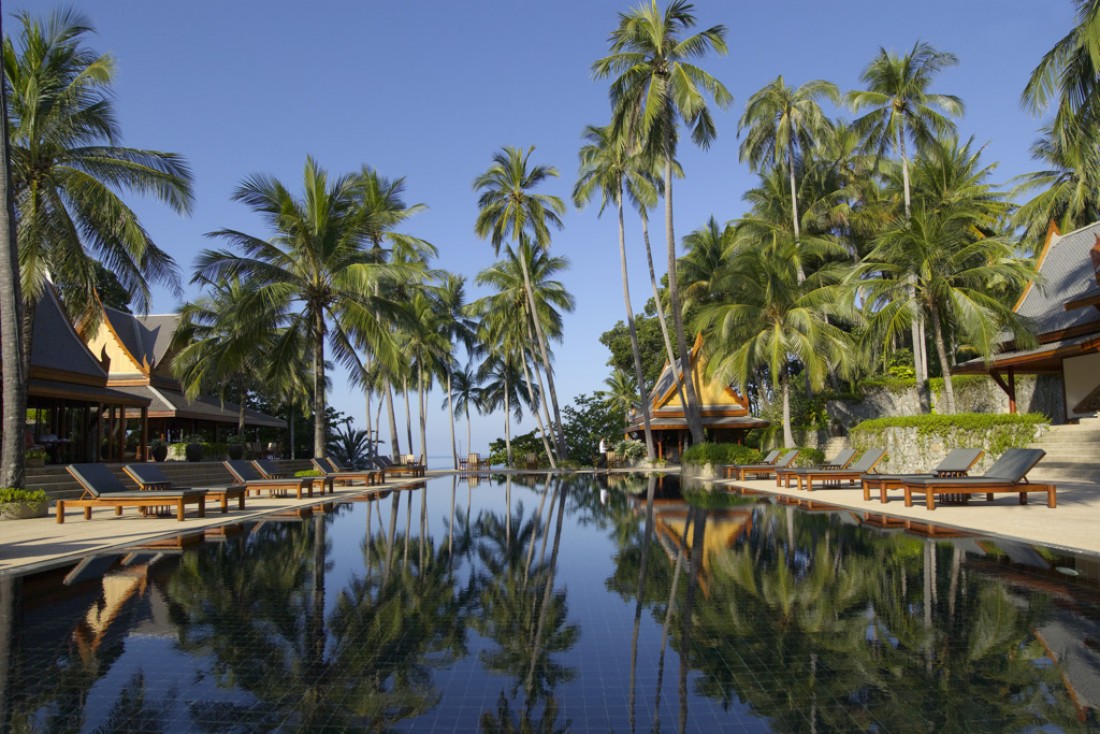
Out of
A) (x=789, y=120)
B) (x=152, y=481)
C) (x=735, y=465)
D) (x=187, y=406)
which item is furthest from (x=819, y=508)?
(x=187, y=406)

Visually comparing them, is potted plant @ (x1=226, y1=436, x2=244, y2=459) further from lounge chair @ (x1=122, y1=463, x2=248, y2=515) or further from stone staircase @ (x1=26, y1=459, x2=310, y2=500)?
lounge chair @ (x1=122, y1=463, x2=248, y2=515)

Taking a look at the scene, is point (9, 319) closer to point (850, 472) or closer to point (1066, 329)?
point (850, 472)

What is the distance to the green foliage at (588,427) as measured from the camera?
4028cm

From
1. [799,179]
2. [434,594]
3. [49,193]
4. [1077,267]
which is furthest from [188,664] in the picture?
[799,179]

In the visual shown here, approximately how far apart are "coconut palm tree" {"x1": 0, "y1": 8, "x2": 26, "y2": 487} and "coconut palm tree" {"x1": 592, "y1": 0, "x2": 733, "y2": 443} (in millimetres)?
16446

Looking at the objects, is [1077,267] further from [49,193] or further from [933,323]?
[49,193]

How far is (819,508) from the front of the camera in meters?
13.0

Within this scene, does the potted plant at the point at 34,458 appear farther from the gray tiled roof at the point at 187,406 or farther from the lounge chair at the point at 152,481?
the gray tiled roof at the point at 187,406

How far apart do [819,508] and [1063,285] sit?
15.5 meters

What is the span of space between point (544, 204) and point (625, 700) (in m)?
28.5

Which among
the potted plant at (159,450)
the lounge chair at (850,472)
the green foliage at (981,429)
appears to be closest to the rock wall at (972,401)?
the green foliage at (981,429)

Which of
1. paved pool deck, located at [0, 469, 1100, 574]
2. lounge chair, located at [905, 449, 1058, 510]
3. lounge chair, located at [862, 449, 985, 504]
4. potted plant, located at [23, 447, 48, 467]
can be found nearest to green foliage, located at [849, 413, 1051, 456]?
paved pool deck, located at [0, 469, 1100, 574]

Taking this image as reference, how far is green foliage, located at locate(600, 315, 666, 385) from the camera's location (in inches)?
1736

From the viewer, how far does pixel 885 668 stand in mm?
4035
